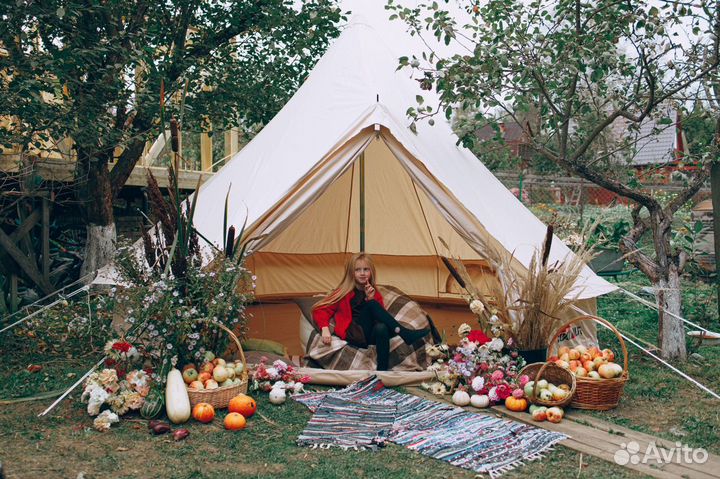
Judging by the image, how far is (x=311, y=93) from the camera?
4.94 m

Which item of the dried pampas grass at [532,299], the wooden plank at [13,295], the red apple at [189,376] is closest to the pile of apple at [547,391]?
the dried pampas grass at [532,299]

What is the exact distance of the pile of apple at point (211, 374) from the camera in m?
3.44

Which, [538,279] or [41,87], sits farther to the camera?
[41,87]

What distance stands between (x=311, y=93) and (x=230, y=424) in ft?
8.51

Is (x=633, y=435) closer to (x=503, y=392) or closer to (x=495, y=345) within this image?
(x=503, y=392)

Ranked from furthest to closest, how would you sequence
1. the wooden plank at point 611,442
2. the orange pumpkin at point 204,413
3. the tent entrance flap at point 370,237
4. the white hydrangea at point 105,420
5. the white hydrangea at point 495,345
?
the tent entrance flap at point 370,237, the white hydrangea at point 495,345, the orange pumpkin at point 204,413, the white hydrangea at point 105,420, the wooden plank at point 611,442

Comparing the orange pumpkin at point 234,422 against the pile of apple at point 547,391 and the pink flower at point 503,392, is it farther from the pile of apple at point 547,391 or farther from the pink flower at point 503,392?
the pile of apple at point 547,391

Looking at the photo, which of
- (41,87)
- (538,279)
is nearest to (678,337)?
(538,279)

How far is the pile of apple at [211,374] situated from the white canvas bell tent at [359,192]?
2.51 feet

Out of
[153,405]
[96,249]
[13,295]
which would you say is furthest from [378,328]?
[13,295]

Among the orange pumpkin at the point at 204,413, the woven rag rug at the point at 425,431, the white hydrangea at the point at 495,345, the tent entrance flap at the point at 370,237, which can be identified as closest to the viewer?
the woven rag rug at the point at 425,431

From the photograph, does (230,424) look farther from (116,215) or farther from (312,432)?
(116,215)

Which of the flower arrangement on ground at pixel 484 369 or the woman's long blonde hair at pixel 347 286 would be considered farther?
the woman's long blonde hair at pixel 347 286

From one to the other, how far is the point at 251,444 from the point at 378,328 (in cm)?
128
